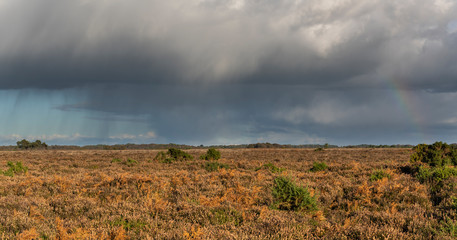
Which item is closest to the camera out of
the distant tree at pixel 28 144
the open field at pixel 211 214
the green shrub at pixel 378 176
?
the open field at pixel 211 214

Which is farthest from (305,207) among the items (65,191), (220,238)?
(65,191)

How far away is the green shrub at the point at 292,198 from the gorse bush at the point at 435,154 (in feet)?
59.5

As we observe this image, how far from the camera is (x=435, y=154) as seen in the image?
926 inches

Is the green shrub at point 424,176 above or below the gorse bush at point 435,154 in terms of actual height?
below

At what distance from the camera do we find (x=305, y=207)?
9.28 meters

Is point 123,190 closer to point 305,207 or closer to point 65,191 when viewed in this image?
point 65,191

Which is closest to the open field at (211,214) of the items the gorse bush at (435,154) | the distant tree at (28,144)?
the gorse bush at (435,154)

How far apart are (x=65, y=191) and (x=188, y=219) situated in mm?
6778

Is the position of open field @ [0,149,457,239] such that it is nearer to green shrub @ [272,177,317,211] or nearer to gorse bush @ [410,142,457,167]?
green shrub @ [272,177,317,211]

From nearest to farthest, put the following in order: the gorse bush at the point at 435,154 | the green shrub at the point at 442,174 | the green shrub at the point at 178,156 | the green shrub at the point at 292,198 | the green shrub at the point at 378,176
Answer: the green shrub at the point at 292,198, the green shrub at the point at 442,174, the green shrub at the point at 378,176, the gorse bush at the point at 435,154, the green shrub at the point at 178,156

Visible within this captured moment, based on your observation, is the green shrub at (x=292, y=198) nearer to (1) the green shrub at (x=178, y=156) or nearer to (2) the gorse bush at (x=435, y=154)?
(2) the gorse bush at (x=435, y=154)

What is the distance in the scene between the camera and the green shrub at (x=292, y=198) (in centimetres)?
934

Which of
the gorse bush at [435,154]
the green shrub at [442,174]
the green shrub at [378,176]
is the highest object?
the gorse bush at [435,154]

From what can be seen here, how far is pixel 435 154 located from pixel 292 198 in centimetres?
1965
